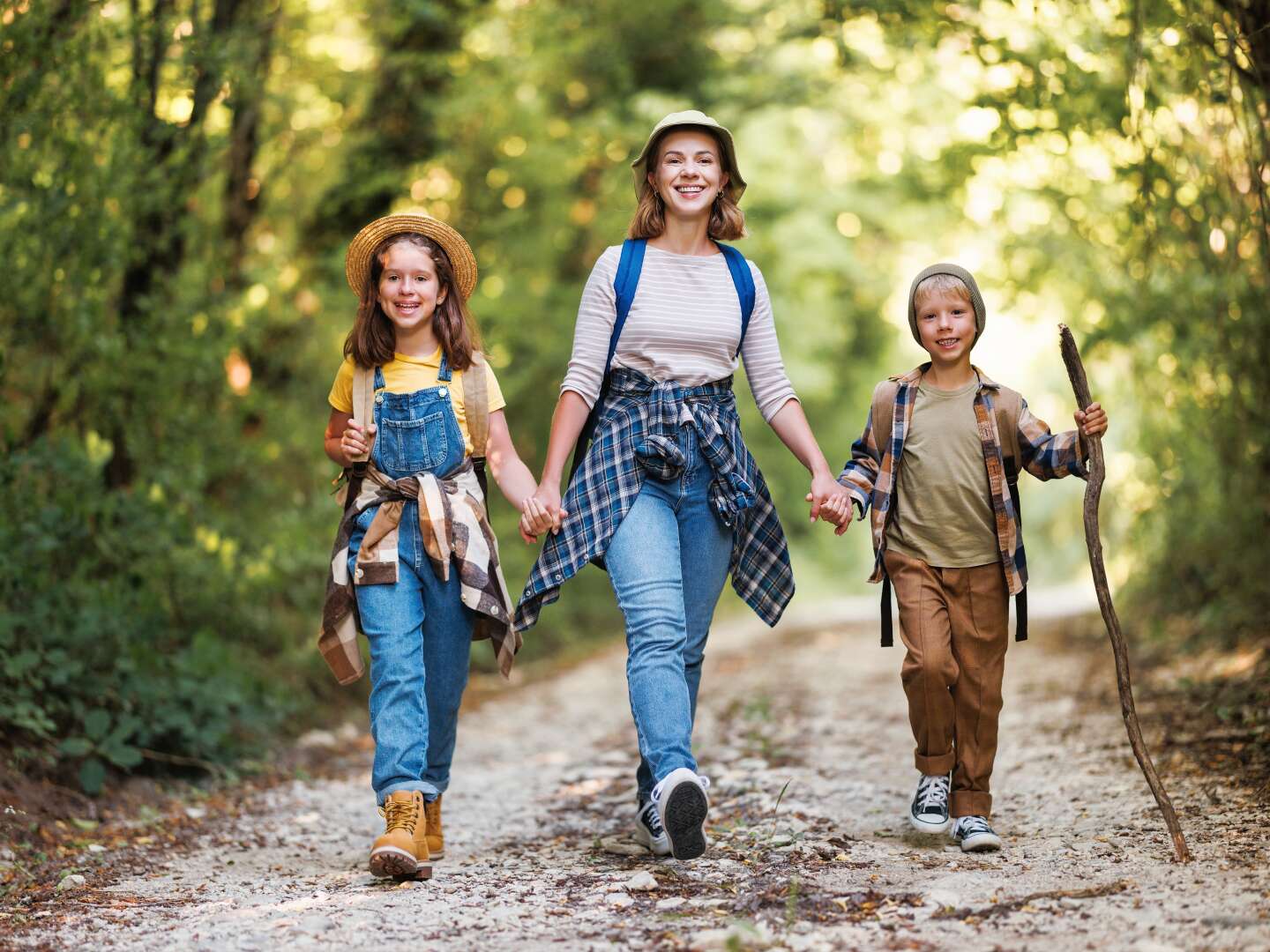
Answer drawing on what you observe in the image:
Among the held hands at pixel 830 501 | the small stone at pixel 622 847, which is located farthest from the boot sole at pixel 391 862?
the held hands at pixel 830 501

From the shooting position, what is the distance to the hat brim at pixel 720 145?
405cm

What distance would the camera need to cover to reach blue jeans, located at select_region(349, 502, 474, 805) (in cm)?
385

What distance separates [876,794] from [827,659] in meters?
5.01

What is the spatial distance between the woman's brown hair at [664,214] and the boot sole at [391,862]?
6.61ft

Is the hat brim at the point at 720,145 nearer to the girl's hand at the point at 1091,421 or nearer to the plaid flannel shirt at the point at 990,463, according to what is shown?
the plaid flannel shirt at the point at 990,463

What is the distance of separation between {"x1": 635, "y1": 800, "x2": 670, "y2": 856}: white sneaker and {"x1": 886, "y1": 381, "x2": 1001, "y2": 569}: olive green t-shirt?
1146 mm

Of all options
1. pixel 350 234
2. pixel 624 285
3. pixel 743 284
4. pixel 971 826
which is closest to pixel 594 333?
pixel 624 285

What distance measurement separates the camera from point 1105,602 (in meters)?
3.62

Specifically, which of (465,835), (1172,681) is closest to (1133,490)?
(1172,681)

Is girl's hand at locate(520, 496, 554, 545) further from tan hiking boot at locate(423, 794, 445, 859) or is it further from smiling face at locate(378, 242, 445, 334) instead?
tan hiking boot at locate(423, 794, 445, 859)

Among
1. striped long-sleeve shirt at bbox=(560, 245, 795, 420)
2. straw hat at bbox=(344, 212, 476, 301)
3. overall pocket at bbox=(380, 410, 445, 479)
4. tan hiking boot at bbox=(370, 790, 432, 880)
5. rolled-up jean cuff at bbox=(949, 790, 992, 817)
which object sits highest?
straw hat at bbox=(344, 212, 476, 301)

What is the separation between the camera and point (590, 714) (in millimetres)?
7969

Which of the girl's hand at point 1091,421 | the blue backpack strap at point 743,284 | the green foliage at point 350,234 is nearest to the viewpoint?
the girl's hand at point 1091,421

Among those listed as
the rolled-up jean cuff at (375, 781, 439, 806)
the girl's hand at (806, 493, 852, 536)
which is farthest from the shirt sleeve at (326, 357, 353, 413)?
the girl's hand at (806, 493, 852, 536)
